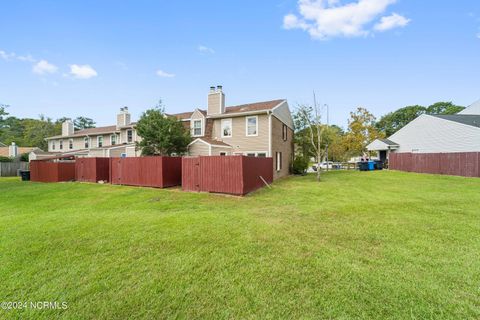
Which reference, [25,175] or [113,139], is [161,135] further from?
[113,139]

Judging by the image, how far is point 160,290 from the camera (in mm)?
2773

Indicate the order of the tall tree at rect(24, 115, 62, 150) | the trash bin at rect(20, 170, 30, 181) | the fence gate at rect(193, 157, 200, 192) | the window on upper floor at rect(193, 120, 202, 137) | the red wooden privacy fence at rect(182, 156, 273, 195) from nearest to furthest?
the red wooden privacy fence at rect(182, 156, 273, 195) → the fence gate at rect(193, 157, 200, 192) → the trash bin at rect(20, 170, 30, 181) → the window on upper floor at rect(193, 120, 202, 137) → the tall tree at rect(24, 115, 62, 150)

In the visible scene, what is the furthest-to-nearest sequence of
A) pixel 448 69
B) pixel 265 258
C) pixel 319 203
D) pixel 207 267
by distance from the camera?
pixel 448 69 < pixel 319 203 < pixel 265 258 < pixel 207 267

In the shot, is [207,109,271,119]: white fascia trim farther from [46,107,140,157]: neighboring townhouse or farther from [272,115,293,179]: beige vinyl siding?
[46,107,140,157]: neighboring townhouse

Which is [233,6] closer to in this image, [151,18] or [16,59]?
[151,18]

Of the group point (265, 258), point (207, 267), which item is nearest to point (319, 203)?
point (265, 258)

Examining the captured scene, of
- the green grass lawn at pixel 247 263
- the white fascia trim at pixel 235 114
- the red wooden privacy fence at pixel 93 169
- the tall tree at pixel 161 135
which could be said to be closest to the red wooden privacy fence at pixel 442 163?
the green grass lawn at pixel 247 263

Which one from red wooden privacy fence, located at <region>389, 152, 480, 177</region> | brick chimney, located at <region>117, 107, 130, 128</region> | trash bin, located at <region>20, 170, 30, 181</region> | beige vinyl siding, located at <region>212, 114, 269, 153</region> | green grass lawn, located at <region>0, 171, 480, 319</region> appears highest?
brick chimney, located at <region>117, 107, 130, 128</region>

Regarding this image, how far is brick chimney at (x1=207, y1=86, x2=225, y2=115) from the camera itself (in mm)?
16688

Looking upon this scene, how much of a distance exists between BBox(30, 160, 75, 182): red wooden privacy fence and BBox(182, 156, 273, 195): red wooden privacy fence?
10420mm

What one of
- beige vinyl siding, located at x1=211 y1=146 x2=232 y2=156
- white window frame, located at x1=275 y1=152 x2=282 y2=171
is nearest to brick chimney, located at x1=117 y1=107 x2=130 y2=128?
beige vinyl siding, located at x1=211 y1=146 x2=232 y2=156

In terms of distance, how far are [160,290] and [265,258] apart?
1680 millimetres

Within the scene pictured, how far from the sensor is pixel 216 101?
1680 centimetres

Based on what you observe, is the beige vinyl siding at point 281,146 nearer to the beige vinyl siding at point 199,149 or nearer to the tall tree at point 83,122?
the beige vinyl siding at point 199,149
